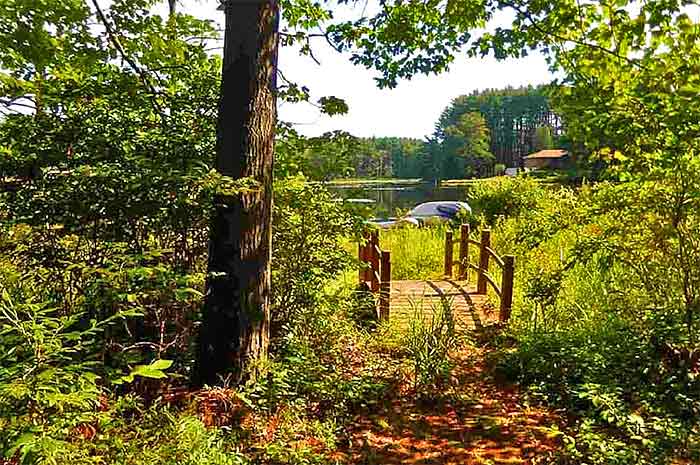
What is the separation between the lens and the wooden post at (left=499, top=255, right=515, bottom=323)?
219 inches

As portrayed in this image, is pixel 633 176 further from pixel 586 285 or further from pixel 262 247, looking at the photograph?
pixel 262 247

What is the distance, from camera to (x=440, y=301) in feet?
17.5

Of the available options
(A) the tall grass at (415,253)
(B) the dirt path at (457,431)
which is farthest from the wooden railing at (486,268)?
(B) the dirt path at (457,431)

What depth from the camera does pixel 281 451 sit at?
2717 mm

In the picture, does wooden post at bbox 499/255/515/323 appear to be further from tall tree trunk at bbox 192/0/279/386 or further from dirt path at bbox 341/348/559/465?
tall tree trunk at bbox 192/0/279/386

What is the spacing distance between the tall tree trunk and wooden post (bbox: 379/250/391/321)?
2540 millimetres

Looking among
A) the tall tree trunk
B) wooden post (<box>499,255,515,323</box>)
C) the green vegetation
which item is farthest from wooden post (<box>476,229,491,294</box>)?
the tall tree trunk

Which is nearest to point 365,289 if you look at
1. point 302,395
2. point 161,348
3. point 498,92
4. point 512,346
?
point 512,346

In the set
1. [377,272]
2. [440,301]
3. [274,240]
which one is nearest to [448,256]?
[377,272]

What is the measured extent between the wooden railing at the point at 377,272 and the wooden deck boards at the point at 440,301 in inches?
9.2

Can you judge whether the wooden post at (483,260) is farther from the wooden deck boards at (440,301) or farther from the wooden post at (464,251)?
the wooden post at (464,251)

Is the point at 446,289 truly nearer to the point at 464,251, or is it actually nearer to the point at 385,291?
the point at 464,251

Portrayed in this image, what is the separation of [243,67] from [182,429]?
2.10 meters

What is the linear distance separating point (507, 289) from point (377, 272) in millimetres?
1755
